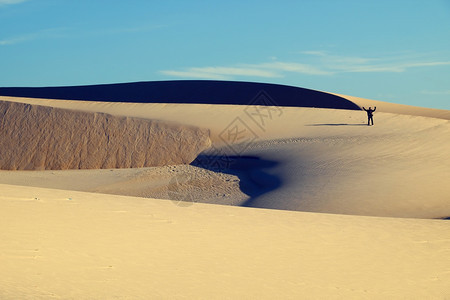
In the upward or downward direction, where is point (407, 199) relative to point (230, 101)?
downward

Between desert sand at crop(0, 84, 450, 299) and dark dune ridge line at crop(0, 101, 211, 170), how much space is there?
13.2 ft

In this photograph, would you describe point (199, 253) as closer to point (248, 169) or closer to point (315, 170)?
point (315, 170)

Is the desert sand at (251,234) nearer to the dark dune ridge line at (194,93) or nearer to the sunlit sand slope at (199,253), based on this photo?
the sunlit sand slope at (199,253)

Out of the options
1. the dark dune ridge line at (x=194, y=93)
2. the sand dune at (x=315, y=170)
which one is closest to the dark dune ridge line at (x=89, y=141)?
the sand dune at (x=315, y=170)

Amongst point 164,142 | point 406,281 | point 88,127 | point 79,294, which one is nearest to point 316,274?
point 406,281

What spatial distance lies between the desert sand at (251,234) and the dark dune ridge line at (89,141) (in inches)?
159

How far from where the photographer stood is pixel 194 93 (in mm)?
46906

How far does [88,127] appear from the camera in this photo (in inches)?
1031

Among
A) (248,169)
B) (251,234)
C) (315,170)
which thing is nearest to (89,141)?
(248,169)

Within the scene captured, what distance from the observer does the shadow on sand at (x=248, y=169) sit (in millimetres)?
18969

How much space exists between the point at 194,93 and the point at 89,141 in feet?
72.7

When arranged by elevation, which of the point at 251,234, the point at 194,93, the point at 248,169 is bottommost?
the point at 248,169

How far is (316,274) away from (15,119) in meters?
23.4

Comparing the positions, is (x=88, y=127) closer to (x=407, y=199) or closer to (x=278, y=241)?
(x=407, y=199)
